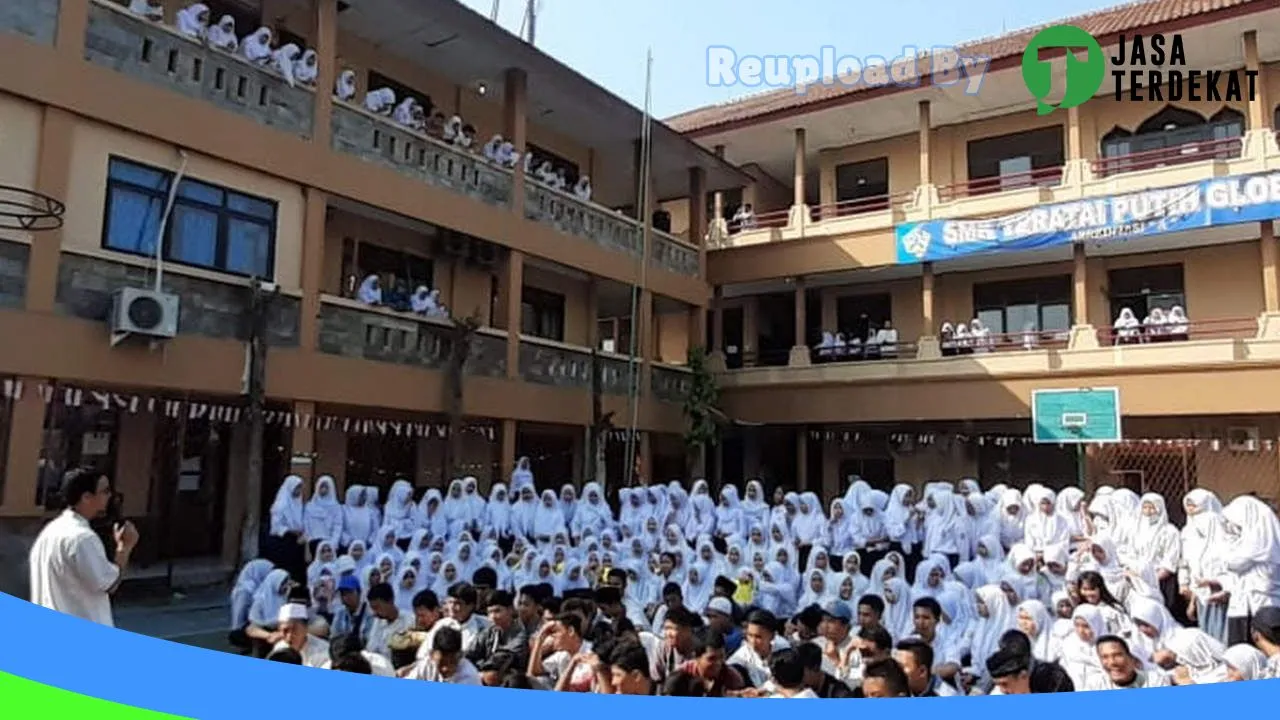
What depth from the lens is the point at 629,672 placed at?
330cm

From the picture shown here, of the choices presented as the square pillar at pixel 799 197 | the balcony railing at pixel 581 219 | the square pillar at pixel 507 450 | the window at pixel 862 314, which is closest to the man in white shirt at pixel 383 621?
the square pillar at pixel 507 450

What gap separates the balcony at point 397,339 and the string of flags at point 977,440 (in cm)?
600

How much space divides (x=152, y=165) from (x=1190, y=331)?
11.3 m

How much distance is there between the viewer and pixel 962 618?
5438mm

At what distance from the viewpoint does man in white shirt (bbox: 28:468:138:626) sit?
10.1ft

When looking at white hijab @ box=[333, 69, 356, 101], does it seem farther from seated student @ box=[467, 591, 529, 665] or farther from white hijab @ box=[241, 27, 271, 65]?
seated student @ box=[467, 591, 529, 665]

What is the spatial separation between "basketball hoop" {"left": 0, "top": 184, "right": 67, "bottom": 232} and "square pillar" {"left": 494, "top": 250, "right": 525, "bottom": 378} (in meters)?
4.73

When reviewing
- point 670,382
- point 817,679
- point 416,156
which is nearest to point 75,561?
point 817,679

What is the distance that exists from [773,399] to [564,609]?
9.83 meters

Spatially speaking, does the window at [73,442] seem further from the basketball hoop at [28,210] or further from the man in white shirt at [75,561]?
the man in white shirt at [75,561]

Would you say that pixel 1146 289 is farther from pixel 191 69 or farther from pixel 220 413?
pixel 191 69

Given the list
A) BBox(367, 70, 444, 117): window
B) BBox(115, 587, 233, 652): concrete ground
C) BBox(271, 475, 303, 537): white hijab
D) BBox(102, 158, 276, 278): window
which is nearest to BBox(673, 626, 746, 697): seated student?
BBox(115, 587, 233, 652): concrete ground

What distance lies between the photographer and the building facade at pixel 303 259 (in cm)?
686

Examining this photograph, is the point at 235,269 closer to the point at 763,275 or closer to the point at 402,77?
the point at 402,77
